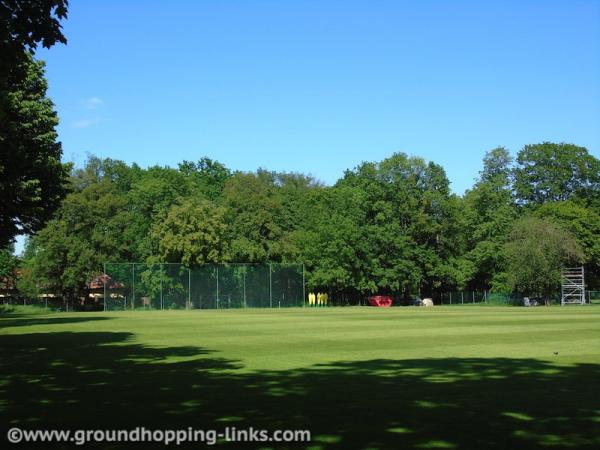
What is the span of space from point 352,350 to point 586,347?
6.31 meters

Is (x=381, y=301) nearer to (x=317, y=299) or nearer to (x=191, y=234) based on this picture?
(x=317, y=299)

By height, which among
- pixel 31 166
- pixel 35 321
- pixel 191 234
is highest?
pixel 31 166

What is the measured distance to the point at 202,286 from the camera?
214 ft

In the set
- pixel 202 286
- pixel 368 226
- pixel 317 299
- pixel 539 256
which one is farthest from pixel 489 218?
pixel 202 286

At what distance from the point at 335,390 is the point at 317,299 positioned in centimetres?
6382

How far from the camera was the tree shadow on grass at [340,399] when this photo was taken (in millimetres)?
6922

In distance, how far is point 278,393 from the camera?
31.7 ft

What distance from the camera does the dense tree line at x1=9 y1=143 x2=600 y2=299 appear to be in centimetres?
6881

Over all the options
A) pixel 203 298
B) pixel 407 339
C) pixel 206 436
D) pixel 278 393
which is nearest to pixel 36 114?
pixel 407 339

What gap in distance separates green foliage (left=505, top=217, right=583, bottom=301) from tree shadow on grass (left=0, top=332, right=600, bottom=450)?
56071 mm

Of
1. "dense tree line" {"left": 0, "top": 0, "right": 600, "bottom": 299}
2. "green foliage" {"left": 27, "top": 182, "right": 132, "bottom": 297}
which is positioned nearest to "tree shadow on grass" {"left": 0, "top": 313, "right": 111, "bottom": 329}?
"dense tree line" {"left": 0, "top": 0, "right": 600, "bottom": 299}

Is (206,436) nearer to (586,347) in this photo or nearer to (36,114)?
(586,347)

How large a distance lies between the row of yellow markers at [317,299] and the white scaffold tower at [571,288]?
25812mm

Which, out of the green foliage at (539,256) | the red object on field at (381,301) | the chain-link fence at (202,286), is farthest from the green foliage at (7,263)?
the green foliage at (539,256)
